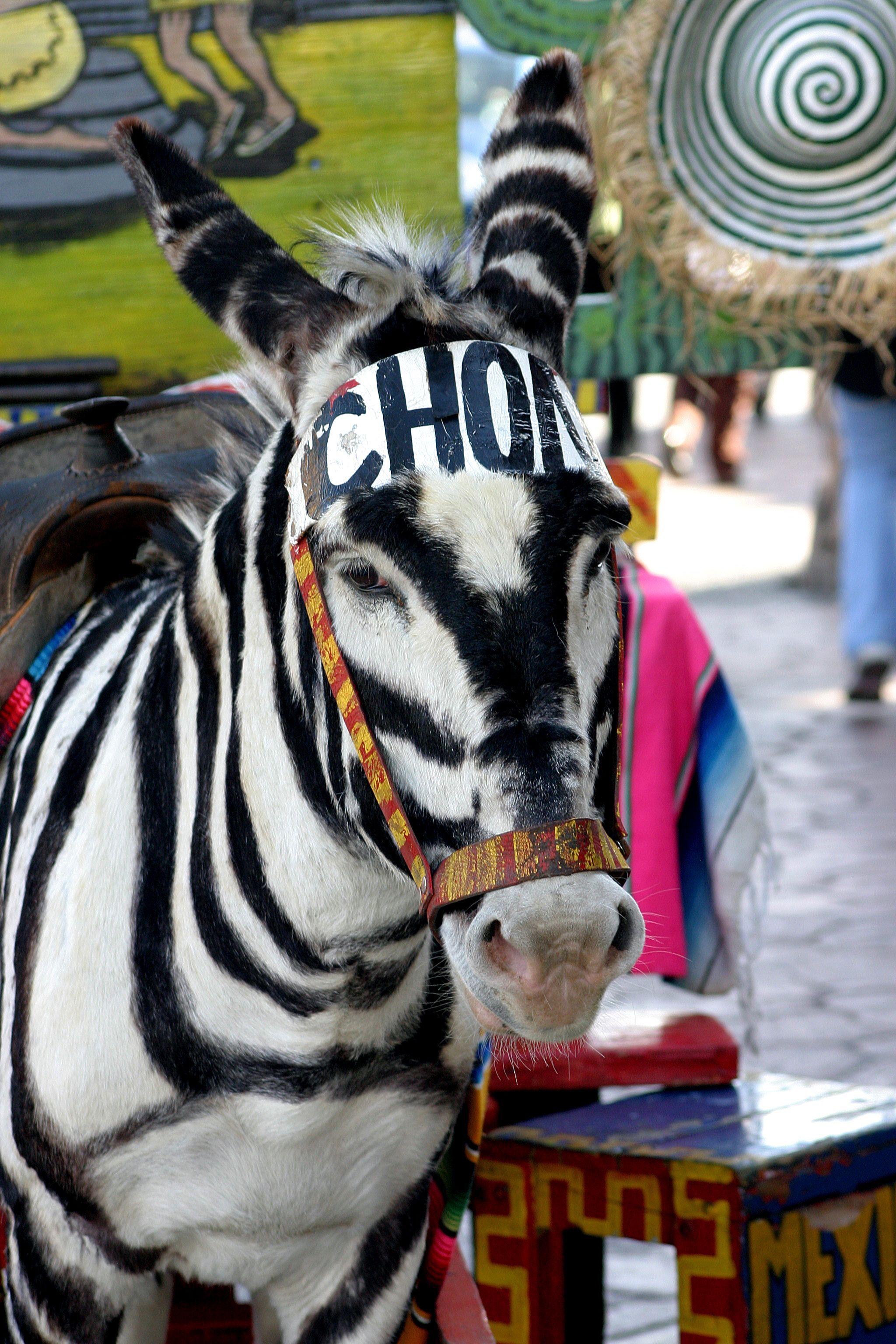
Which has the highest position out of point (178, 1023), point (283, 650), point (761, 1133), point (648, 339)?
point (283, 650)

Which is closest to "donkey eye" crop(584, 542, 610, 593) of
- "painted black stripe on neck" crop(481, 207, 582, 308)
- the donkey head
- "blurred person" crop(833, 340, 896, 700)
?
the donkey head

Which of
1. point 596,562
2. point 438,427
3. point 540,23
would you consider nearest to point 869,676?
point 540,23

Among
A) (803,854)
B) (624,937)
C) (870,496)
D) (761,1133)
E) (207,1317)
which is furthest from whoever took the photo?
(870,496)

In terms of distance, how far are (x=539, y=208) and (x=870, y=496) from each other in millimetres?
4908

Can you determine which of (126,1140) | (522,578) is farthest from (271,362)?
(126,1140)

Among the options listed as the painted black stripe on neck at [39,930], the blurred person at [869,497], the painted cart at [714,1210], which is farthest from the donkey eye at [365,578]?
the blurred person at [869,497]

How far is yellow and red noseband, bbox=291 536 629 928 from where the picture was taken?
1.32m

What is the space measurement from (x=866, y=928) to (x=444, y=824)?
341cm

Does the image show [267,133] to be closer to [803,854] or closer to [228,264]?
[228,264]

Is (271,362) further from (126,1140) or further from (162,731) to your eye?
(126,1140)

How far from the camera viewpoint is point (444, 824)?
141 cm

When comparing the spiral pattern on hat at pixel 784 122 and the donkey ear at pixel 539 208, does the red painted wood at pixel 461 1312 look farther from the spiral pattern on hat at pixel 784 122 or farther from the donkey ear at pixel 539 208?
the spiral pattern on hat at pixel 784 122

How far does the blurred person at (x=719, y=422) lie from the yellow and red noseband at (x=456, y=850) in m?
12.5

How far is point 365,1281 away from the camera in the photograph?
1.76 meters
